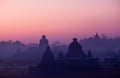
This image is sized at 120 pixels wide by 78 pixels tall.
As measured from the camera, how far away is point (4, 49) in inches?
4564

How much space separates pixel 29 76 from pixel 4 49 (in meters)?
82.9

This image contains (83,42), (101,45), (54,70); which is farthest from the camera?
(83,42)

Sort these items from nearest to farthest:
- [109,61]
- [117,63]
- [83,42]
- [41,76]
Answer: [41,76] → [117,63] → [109,61] → [83,42]

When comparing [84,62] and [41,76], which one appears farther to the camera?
[84,62]

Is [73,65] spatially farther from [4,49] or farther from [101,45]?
[4,49]

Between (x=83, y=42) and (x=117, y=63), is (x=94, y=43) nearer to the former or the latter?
(x=83, y=42)

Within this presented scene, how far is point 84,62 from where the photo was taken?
125 feet

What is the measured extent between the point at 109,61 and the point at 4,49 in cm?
7270

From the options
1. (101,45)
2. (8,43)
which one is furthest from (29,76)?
(8,43)

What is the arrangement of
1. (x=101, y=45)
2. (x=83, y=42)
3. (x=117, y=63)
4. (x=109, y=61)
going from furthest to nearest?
(x=83, y=42)
(x=101, y=45)
(x=109, y=61)
(x=117, y=63)

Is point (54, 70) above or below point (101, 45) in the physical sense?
below

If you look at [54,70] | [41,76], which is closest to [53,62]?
[54,70]

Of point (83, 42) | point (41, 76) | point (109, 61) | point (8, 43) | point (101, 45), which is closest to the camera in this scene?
point (41, 76)

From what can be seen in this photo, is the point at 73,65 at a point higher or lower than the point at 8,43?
lower
